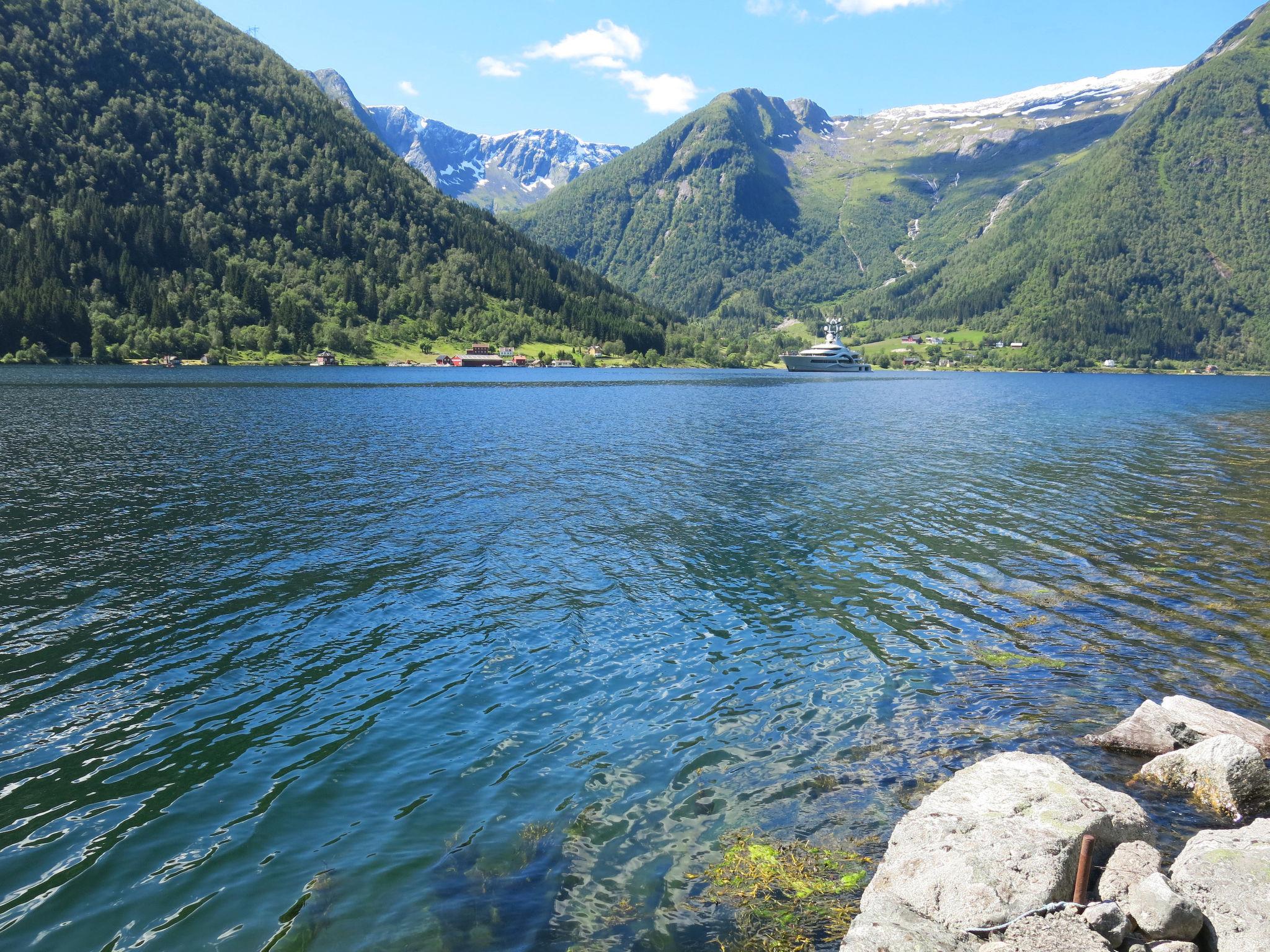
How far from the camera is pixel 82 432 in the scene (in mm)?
71688

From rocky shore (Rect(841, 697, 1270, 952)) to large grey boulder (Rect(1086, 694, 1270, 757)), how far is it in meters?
4.92

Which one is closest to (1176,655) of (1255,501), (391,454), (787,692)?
(787,692)

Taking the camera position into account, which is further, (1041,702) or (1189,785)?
(1041,702)

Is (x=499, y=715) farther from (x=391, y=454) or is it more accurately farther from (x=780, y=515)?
(x=391, y=454)

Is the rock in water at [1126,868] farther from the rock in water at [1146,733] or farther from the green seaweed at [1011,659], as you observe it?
the green seaweed at [1011,659]

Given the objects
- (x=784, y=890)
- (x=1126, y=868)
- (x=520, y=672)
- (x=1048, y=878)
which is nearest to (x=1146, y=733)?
(x=1126, y=868)

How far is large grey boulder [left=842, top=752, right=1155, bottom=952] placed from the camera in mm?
11250

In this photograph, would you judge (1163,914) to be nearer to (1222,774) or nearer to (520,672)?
(1222,774)

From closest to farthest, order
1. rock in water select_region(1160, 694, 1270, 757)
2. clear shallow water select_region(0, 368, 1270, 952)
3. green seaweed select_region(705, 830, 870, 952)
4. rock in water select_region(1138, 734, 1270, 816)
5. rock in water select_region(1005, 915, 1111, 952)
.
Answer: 1. rock in water select_region(1005, 915, 1111, 952)
2. green seaweed select_region(705, 830, 870, 952)
3. clear shallow water select_region(0, 368, 1270, 952)
4. rock in water select_region(1138, 734, 1270, 816)
5. rock in water select_region(1160, 694, 1270, 757)

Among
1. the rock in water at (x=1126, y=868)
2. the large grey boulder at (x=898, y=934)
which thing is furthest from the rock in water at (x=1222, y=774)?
the large grey boulder at (x=898, y=934)

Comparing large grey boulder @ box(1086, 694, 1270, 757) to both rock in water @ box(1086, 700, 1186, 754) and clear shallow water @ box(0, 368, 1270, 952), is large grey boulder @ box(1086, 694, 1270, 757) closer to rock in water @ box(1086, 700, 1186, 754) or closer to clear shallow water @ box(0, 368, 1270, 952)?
rock in water @ box(1086, 700, 1186, 754)

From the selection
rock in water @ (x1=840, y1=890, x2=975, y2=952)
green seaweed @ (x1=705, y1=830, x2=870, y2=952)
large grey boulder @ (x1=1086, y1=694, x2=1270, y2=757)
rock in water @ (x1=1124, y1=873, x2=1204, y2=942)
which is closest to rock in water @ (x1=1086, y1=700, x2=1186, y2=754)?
large grey boulder @ (x1=1086, y1=694, x2=1270, y2=757)

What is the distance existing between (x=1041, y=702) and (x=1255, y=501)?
4468cm

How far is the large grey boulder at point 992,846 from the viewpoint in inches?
443
